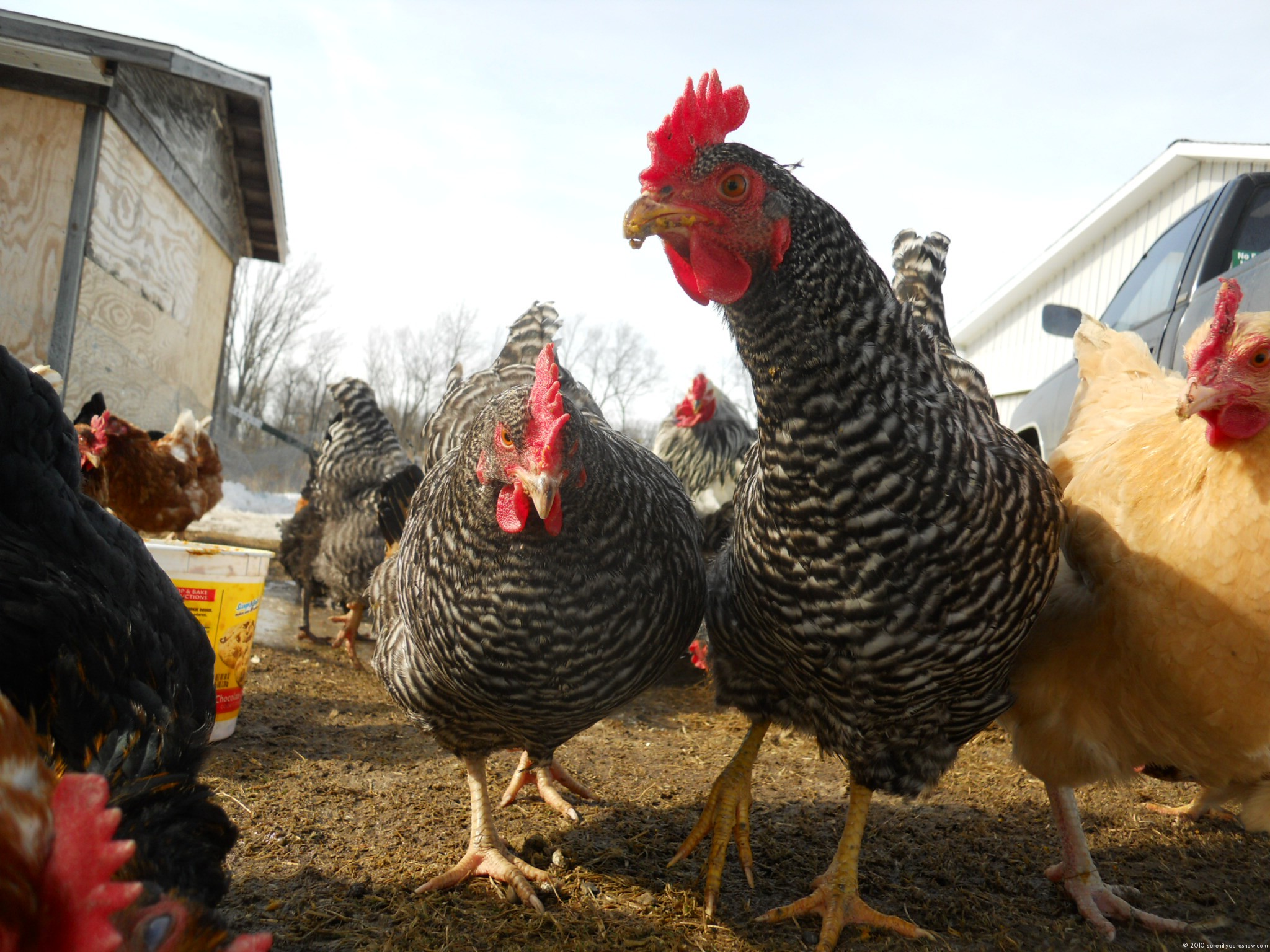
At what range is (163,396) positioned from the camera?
24.5 feet

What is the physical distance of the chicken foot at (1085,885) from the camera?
7.43ft

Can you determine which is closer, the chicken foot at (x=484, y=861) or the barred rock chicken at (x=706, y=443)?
the chicken foot at (x=484, y=861)

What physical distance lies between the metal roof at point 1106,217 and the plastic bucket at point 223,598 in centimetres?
1351

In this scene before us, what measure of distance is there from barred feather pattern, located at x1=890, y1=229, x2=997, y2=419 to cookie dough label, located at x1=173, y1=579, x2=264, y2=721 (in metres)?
3.16

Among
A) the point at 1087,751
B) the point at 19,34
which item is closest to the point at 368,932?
the point at 1087,751

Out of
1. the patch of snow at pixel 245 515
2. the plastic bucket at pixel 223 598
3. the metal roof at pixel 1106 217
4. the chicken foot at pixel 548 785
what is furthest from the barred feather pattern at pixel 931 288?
the metal roof at pixel 1106 217

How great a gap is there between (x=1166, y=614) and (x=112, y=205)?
728 cm

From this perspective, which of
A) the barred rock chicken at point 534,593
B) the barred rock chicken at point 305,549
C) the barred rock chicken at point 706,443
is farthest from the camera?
the barred rock chicken at point 305,549

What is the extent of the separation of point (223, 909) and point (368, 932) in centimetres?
43

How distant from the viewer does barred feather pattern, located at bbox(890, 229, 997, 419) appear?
110 inches

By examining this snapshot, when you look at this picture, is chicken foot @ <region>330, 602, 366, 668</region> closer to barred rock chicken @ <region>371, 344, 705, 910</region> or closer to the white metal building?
barred rock chicken @ <region>371, 344, 705, 910</region>

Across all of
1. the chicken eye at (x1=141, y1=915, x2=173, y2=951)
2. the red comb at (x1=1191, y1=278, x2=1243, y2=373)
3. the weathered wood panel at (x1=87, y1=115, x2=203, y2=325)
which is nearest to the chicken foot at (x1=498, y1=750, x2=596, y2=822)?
the chicken eye at (x1=141, y1=915, x2=173, y2=951)

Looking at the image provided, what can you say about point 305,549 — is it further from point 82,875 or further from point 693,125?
point 82,875

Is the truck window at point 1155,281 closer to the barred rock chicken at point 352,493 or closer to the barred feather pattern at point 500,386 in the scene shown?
the barred feather pattern at point 500,386
